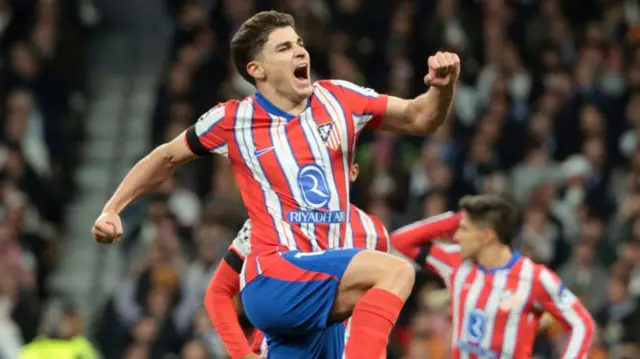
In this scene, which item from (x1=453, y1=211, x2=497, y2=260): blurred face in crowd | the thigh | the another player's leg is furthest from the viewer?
(x1=453, y1=211, x2=497, y2=260): blurred face in crowd

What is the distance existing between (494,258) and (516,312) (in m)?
0.38

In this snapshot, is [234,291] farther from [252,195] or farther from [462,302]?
[462,302]

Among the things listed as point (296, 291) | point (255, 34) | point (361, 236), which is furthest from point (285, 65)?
point (296, 291)

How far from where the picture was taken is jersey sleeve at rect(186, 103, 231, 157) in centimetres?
632

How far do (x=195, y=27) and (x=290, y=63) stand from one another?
26.7ft

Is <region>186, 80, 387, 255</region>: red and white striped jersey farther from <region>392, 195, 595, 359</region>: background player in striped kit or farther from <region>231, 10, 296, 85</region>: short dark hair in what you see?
<region>392, 195, 595, 359</region>: background player in striped kit

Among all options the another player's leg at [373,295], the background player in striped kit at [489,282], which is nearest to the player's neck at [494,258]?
the background player in striped kit at [489,282]

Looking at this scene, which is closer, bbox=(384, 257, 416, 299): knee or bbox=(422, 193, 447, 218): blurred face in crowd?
bbox=(384, 257, 416, 299): knee

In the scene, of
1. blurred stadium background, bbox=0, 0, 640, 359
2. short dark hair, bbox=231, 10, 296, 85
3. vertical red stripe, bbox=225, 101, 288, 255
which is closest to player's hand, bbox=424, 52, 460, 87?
short dark hair, bbox=231, 10, 296, 85

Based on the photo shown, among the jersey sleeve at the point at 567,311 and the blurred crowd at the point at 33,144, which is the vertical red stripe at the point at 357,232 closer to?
the jersey sleeve at the point at 567,311

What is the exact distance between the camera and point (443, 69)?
5.94 m

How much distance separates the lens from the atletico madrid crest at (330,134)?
619 centimetres

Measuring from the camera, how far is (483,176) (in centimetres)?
1270

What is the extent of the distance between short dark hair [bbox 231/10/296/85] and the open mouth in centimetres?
19
